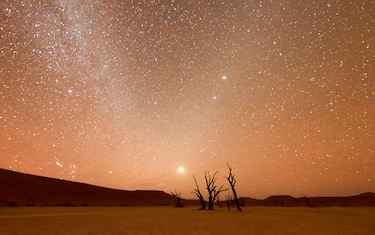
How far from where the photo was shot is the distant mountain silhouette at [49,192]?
58681 millimetres

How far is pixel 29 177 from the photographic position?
75.6m

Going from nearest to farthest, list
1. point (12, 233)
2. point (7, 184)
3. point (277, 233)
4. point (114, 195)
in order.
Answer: point (12, 233) → point (277, 233) → point (7, 184) → point (114, 195)

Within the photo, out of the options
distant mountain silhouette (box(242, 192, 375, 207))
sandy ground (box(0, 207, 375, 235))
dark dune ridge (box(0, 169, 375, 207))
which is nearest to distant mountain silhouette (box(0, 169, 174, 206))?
dark dune ridge (box(0, 169, 375, 207))

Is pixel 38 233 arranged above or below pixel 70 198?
below

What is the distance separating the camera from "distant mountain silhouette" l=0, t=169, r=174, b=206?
58.7 metres

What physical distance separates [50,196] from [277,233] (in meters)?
64.8

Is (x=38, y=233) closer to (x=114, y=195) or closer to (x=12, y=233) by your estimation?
(x=12, y=233)

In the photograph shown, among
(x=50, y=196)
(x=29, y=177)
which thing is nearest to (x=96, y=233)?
(x=50, y=196)

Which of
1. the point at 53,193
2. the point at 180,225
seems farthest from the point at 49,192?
the point at 180,225

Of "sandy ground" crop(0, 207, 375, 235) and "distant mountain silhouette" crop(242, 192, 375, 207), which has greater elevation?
"distant mountain silhouette" crop(242, 192, 375, 207)

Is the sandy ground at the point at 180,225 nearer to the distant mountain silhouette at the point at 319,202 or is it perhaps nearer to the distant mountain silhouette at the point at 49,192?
the distant mountain silhouette at the point at 49,192

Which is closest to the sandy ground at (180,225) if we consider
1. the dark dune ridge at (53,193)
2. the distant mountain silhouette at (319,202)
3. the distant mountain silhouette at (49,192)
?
the dark dune ridge at (53,193)

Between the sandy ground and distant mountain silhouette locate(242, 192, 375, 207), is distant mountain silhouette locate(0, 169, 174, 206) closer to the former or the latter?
distant mountain silhouette locate(242, 192, 375, 207)

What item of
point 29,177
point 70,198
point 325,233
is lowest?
point 325,233
